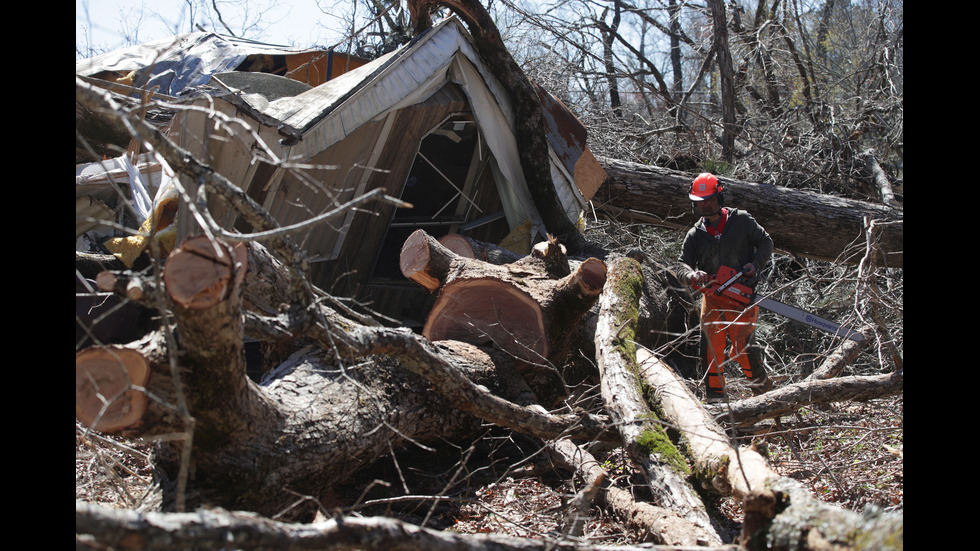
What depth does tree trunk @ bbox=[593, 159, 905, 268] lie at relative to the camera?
257 inches

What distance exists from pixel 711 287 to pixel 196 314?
13.1ft

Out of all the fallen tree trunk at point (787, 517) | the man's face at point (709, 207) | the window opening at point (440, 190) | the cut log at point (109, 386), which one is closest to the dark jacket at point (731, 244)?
the man's face at point (709, 207)

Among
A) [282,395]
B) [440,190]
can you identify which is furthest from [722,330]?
[440,190]

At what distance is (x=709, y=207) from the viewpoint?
5230 millimetres

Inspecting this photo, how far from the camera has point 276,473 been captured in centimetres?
264

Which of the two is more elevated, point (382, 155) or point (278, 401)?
point (382, 155)

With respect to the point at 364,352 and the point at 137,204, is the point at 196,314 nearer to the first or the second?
the point at 364,352

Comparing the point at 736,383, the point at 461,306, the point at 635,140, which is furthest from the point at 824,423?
the point at 635,140

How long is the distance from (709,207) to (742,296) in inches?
29.5

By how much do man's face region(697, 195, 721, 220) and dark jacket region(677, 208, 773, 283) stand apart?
5.2 inches

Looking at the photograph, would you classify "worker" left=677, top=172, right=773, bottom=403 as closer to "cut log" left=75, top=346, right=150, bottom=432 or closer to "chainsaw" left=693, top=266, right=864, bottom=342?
"chainsaw" left=693, top=266, right=864, bottom=342

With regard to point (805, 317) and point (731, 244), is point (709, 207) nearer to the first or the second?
point (731, 244)

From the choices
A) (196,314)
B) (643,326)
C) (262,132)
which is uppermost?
(262,132)

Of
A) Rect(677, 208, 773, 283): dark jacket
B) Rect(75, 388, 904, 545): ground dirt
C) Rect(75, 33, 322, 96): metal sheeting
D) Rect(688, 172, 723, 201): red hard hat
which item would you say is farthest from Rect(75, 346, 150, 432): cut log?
Rect(75, 33, 322, 96): metal sheeting
